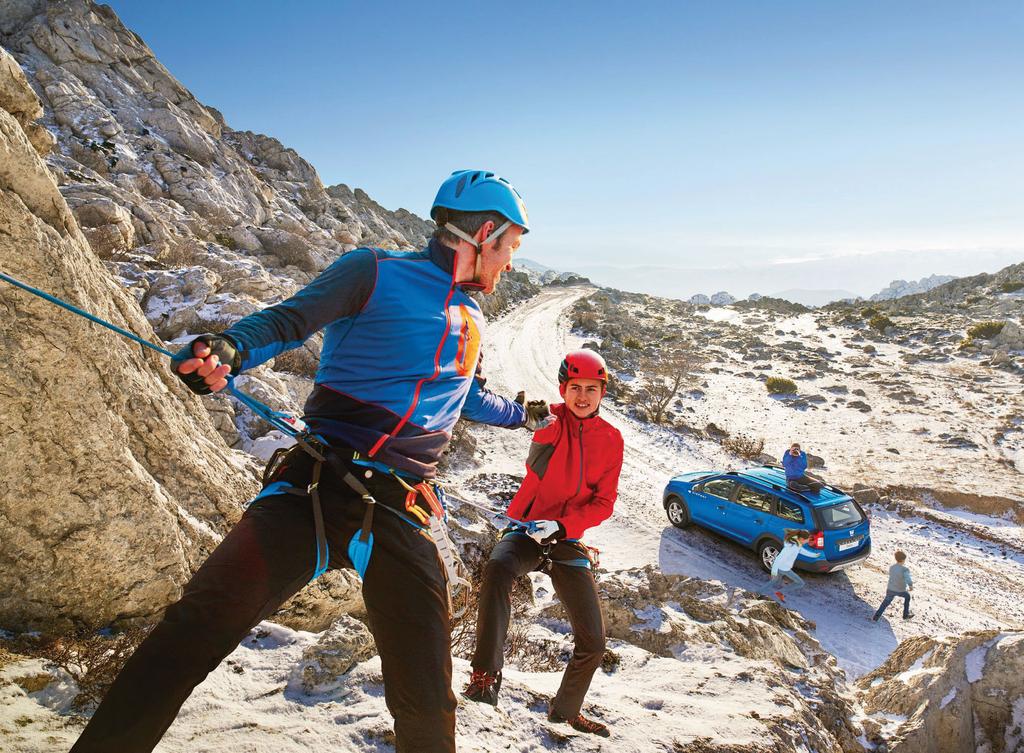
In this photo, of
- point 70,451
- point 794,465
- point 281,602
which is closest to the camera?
point 281,602

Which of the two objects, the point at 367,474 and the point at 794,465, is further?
the point at 794,465

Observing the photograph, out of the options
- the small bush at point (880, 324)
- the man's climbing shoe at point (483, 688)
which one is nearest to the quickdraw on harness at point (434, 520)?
the man's climbing shoe at point (483, 688)

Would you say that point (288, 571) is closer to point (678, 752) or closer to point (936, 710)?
point (678, 752)

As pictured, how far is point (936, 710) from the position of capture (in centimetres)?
427

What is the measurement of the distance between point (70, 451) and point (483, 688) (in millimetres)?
2969

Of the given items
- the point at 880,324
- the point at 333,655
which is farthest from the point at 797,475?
the point at 880,324

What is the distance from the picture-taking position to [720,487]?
37.2 ft

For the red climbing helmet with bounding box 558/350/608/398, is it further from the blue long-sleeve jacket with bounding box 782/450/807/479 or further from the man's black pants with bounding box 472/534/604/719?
the blue long-sleeve jacket with bounding box 782/450/807/479

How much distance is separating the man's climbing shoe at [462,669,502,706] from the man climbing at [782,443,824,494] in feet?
29.2

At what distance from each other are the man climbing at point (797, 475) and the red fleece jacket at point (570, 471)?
7988mm

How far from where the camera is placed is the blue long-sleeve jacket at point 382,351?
2285mm

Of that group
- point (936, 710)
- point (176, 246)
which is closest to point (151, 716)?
point (936, 710)

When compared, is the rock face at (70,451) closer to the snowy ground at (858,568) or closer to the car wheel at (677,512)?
the snowy ground at (858,568)

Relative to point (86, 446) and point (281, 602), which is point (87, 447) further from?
point (281, 602)
